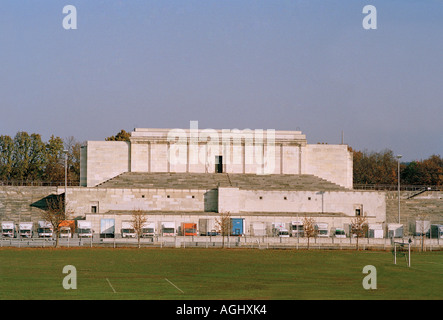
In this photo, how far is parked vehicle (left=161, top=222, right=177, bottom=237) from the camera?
267ft

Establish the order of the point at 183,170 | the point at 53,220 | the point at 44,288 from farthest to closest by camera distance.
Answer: the point at 183,170 → the point at 53,220 → the point at 44,288

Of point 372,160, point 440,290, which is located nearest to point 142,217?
point 440,290

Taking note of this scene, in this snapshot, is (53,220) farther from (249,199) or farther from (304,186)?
(304,186)

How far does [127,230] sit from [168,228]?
4654 mm

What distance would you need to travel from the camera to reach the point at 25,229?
269 ft

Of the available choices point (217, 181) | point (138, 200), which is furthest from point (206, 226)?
point (217, 181)

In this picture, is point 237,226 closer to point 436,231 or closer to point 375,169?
point 436,231

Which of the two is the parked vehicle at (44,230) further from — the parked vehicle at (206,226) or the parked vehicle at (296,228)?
the parked vehicle at (296,228)

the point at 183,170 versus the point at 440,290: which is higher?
the point at 183,170

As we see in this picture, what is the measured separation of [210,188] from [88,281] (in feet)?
185

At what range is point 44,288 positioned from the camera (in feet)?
109

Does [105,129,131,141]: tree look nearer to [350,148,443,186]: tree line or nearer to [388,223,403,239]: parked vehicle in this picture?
[350,148,443,186]: tree line

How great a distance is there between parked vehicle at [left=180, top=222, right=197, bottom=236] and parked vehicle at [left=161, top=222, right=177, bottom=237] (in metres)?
1.35

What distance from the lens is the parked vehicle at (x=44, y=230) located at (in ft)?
265
